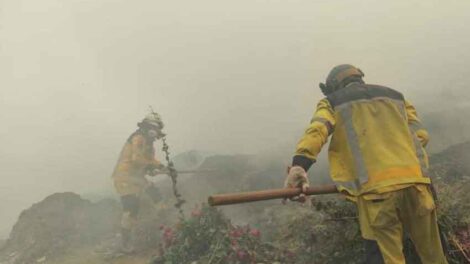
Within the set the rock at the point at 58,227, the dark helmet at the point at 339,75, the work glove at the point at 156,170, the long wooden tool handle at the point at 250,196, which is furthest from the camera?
the rock at the point at 58,227

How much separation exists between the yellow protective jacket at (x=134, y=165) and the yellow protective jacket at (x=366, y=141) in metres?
6.61

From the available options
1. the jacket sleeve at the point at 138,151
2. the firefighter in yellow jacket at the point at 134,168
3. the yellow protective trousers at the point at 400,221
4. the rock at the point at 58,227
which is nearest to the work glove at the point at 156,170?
the firefighter in yellow jacket at the point at 134,168

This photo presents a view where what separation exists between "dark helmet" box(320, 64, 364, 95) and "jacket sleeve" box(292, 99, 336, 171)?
14.9 inches

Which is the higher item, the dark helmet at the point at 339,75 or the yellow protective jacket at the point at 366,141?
the dark helmet at the point at 339,75

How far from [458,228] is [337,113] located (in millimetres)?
1576

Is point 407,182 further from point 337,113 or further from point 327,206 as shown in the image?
point 327,206

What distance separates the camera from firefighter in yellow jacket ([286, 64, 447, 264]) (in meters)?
2.95

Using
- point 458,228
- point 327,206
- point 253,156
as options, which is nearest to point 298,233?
point 327,206

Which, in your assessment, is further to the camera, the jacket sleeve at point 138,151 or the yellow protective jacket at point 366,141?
the jacket sleeve at point 138,151

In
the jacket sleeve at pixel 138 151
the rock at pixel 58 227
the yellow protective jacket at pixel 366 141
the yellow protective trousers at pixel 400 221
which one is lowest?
the rock at pixel 58 227

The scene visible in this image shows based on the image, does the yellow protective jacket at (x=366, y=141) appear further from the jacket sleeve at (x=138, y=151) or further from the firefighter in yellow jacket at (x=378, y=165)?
the jacket sleeve at (x=138, y=151)

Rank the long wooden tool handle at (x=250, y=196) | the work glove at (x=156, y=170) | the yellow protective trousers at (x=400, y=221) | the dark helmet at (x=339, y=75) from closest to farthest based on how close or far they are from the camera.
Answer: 1. the long wooden tool handle at (x=250, y=196)
2. the yellow protective trousers at (x=400, y=221)
3. the dark helmet at (x=339, y=75)
4. the work glove at (x=156, y=170)

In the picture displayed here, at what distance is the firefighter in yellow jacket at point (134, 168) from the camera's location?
9.34 metres

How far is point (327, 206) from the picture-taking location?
4.25 meters
